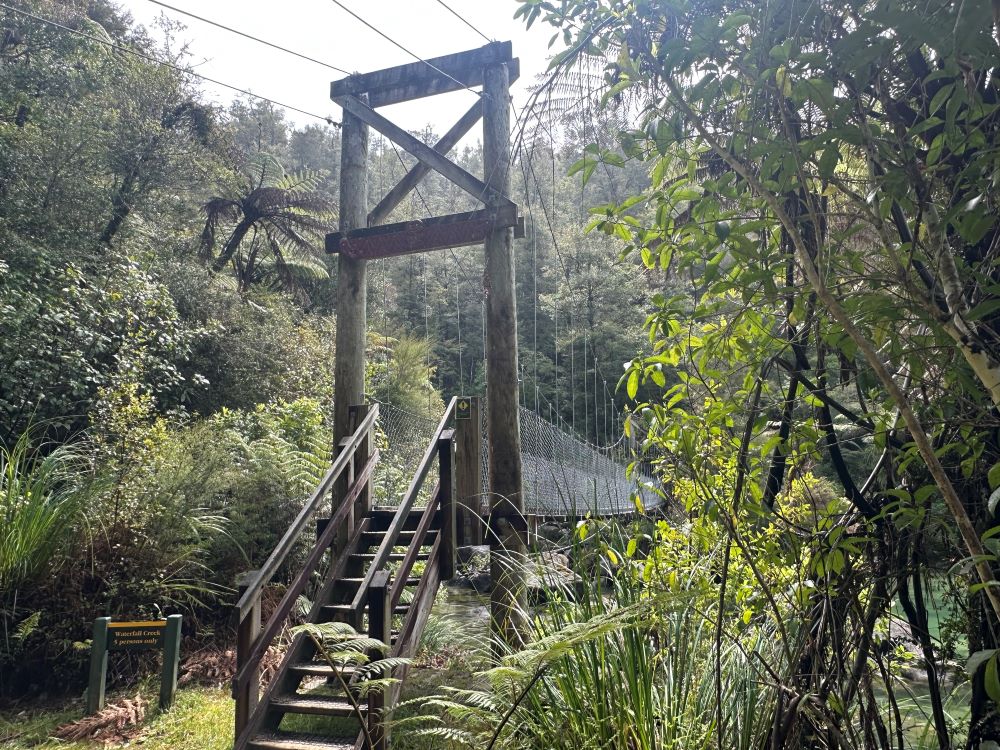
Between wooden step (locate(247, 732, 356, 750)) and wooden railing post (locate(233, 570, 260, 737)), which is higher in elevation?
wooden railing post (locate(233, 570, 260, 737))

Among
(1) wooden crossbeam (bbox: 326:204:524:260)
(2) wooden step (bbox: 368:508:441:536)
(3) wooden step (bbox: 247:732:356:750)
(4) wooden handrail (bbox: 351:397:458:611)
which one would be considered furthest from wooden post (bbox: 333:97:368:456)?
(3) wooden step (bbox: 247:732:356:750)

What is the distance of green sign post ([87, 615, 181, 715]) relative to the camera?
12.3ft

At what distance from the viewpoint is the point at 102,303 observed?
21.1 feet

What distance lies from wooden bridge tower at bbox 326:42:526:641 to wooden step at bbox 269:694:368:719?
0.89 meters

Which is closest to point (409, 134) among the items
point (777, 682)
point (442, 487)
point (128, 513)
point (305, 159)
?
point (442, 487)

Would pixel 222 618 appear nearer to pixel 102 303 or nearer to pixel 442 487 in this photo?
pixel 442 487

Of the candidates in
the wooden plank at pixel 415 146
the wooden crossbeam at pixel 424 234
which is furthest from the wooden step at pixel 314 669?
the wooden plank at pixel 415 146

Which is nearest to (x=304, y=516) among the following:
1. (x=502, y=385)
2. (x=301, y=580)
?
(x=301, y=580)

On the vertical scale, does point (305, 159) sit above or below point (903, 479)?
above

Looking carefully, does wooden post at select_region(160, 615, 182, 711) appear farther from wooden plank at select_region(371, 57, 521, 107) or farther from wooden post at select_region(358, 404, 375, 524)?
wooden plank at select_region(371, 57, 521, 107)

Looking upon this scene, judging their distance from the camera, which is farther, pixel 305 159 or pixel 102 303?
pixel 305 159

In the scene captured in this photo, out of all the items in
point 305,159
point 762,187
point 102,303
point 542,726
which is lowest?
point 542,726

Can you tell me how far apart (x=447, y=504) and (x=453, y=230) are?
61.5 inches

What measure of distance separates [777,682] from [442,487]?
2.69m
